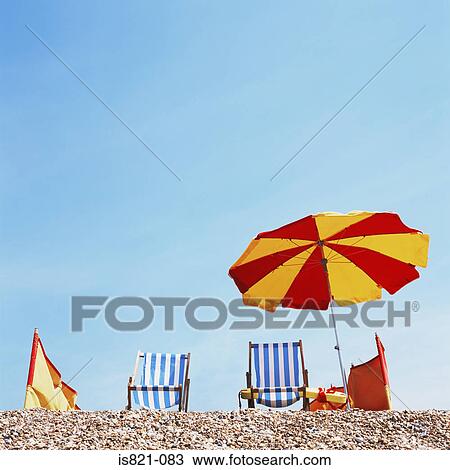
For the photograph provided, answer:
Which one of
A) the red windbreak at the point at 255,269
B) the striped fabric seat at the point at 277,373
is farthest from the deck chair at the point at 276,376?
the red windbreak at the point at 255,269

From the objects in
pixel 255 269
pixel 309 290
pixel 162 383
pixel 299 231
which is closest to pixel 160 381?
pixel 162 383

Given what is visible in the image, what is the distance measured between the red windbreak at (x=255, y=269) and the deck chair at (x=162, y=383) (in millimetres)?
1058

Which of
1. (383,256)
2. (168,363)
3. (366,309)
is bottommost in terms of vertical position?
(168,363)

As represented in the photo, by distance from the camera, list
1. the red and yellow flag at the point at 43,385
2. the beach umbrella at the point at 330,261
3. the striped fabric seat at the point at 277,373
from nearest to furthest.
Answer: the red and yellow flag at the point at 43,385
the beach umbrella at the point at 330,261
the striped fabric seat at the point at 277,373

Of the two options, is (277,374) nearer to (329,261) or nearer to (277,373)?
(277,373)

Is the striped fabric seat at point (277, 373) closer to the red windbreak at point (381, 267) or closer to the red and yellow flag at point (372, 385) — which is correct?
the red and yellow flag at point (372, 385)

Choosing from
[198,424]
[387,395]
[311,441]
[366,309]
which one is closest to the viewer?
[311,441]

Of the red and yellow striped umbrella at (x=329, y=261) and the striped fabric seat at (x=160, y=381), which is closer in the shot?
the red and yellow striped umbrella at (x=329, y=261)

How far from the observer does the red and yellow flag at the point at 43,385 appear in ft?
18.1
